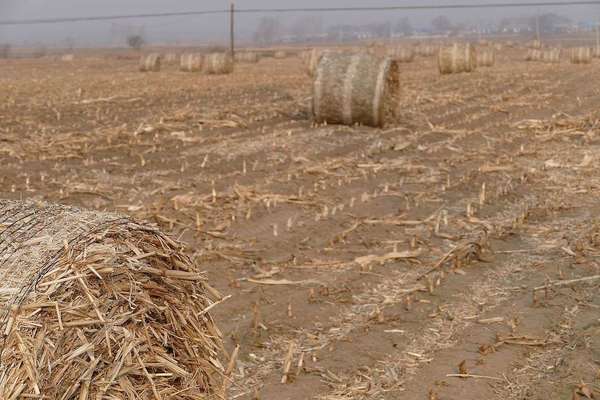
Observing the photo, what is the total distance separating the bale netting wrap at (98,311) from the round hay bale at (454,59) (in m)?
25.9

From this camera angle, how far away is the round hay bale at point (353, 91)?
1417 centimetres

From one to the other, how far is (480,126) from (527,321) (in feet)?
30.7

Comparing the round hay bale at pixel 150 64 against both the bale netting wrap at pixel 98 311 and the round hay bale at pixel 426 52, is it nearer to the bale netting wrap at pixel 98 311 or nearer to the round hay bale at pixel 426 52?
the round hay bale at pixel 426 52

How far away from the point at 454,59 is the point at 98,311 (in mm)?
26826

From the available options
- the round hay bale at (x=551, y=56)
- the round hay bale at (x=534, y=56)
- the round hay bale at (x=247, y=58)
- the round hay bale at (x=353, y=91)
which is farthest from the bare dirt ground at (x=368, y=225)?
the round hay bale at (x=534, y=56)

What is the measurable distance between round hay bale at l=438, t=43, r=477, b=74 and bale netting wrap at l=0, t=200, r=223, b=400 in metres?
25.9

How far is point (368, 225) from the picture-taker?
8.47 m

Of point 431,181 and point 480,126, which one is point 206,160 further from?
point 480,126

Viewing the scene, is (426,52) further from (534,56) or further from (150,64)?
(150,64)

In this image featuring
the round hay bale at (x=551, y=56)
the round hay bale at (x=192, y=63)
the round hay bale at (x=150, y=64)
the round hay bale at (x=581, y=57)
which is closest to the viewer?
the round hay bale at (x=192, y=63)

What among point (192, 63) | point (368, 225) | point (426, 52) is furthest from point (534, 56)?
point (368, 225)

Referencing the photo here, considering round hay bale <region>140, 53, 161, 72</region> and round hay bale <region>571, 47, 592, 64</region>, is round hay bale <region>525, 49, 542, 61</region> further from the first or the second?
round hay bale <region>140, 53, 161, 72</region>

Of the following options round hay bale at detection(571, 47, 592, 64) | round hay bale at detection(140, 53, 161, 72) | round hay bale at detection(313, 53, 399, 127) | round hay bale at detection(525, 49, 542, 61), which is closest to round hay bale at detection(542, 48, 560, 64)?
round hay bale at detection(525, 49, 542, 61)

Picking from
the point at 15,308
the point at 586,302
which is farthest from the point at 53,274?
the point at 586,302
